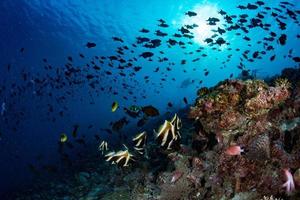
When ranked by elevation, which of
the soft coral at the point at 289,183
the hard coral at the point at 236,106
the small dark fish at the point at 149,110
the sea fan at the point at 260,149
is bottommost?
the soft coral at the point at 289,183

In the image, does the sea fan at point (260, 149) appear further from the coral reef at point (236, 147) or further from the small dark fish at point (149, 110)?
the small dark fish at point (149, 110)

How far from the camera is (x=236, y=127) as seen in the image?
5.58 metres

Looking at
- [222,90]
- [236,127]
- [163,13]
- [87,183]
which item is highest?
[163,13]

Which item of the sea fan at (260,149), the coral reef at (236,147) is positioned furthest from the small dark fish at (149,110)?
the sea fan at (260,149)

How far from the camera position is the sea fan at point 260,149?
4582 mm

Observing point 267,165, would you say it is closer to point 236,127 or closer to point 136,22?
point 236,127

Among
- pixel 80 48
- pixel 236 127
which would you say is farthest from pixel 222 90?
pixel 80 48

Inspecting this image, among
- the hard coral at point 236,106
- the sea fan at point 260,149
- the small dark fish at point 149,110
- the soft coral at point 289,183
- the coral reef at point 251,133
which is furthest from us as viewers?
the small dark fish at point 149,110

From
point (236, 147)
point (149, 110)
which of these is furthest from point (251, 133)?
point (149, 110)

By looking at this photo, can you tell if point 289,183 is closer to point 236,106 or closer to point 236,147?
point 236,147

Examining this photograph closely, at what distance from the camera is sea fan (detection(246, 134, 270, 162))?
15.0 ft

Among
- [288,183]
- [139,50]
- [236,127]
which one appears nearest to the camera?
[288,183]

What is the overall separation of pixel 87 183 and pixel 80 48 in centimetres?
4220

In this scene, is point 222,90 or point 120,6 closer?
point 222,90
